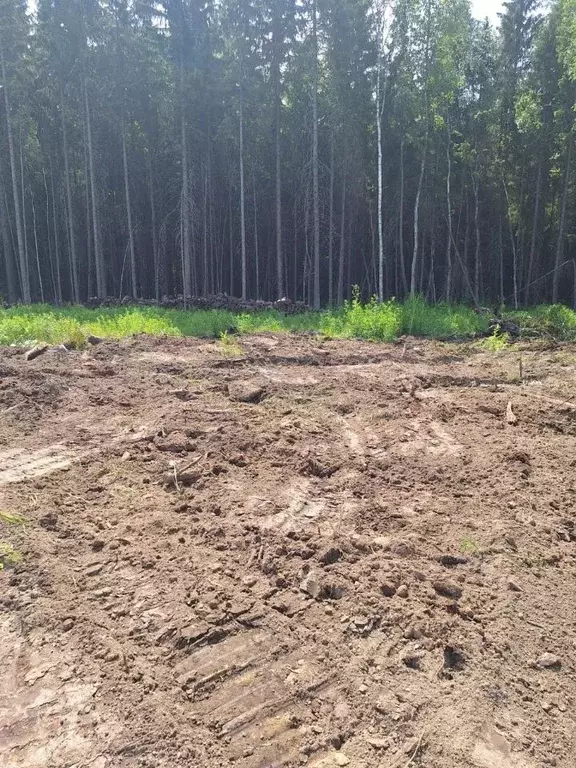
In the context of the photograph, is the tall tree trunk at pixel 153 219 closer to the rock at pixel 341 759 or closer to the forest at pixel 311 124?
the forest at pixel 311 124

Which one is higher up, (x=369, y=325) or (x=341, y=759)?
(x=369, y=325)

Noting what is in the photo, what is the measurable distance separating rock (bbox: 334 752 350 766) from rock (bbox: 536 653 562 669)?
94 cm

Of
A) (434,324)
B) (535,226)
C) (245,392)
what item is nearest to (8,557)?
(245,392)

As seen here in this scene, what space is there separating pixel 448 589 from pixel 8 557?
7.16 feet

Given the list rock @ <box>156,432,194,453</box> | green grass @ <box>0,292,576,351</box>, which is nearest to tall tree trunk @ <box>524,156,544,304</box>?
green grass @ <box>0,292,576,351</box>

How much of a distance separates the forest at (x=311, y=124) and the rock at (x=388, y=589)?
1565 centimetres

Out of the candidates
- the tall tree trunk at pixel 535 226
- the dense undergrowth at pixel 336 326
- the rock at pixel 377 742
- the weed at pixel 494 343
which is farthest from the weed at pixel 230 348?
the tall tree trunk at pixel 535 226

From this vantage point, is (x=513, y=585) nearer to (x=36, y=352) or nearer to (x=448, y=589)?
(x=448, y=589)

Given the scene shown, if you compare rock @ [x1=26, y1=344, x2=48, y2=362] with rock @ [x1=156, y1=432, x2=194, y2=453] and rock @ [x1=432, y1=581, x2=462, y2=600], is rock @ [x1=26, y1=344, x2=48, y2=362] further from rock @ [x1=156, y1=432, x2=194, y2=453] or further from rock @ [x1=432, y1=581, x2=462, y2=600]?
rock @ [x1=432, y1=581, x2=462, y2=600]

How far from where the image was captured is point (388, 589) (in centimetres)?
268

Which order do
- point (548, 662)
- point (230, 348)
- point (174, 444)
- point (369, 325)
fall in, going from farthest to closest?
point (369, 325) → point (230, 348) → point (174, 444) → point (548, 662)

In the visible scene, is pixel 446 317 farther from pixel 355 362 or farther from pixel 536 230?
pixel 536 230

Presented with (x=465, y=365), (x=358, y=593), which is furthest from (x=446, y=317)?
(x=358, y=593)

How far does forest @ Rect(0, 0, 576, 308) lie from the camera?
18719 millimetres
